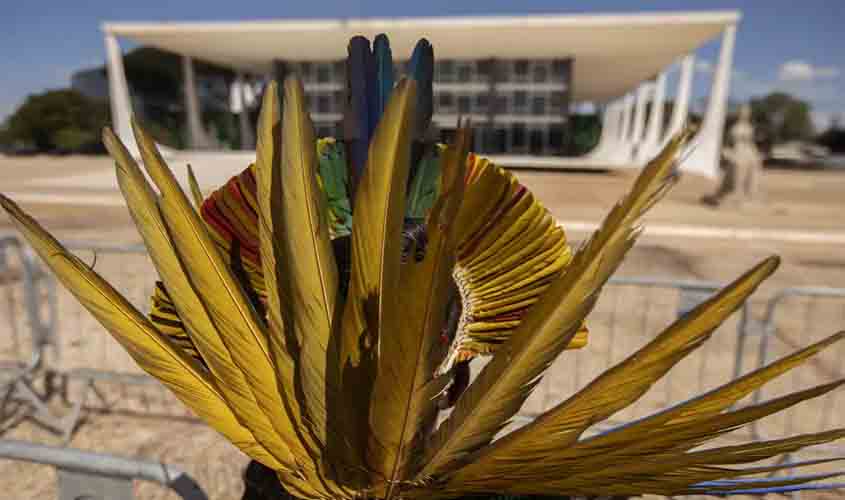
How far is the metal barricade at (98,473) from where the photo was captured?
3.59ft

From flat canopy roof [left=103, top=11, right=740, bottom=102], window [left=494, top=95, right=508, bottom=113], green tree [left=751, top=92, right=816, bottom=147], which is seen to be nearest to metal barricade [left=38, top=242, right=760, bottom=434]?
flat canopy roof [left=103, top=11, right=740, bottom=102]

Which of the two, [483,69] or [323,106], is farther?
[483,69]

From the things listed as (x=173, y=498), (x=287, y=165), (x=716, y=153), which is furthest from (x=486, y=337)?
(x=716, y=153)

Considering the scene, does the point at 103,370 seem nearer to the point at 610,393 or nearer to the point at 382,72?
the point at 382,72

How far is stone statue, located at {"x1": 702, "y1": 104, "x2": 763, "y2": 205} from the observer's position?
14.1 meters

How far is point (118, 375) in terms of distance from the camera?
11.3 feet

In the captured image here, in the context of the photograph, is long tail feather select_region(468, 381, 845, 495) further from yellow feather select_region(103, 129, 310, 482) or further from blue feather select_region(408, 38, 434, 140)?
blue feather select_region(408, 38, 434, 140)

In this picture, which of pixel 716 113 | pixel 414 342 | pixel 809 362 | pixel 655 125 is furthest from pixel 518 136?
pixel 414 342

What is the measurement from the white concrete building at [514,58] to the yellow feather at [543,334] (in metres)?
19.3

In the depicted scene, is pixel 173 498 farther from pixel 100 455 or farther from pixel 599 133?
pixel 599 133

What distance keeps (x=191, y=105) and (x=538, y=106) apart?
56.8 ft

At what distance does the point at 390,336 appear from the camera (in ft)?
2.19

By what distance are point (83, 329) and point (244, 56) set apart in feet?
79.9

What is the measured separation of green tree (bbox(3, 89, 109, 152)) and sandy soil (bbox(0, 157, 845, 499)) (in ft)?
97.4
